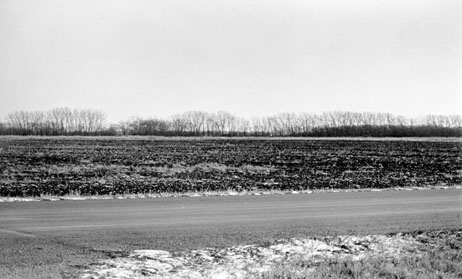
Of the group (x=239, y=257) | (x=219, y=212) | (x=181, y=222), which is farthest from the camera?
(x=219, y=212)

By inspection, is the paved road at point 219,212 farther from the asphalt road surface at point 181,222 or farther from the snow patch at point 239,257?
the snow patch at point 239,257

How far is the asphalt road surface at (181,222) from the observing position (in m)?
8.02

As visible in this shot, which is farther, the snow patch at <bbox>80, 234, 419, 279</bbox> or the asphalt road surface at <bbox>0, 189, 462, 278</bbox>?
the asphalt road surface at <bbox>0, 189, 462, 278</bbox>

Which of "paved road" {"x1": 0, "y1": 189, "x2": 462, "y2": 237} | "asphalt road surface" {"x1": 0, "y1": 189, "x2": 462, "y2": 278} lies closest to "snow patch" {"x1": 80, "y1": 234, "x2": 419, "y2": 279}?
"asphalt road surface" {"x1": 0, "y1": 189, "x2": 462, "y2": 278}

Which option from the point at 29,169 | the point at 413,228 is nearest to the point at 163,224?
the point at 413,228

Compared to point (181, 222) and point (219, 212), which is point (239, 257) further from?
point (219, 212)

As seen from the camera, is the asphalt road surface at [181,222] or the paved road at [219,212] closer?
the asphalt road surface at [181,222]

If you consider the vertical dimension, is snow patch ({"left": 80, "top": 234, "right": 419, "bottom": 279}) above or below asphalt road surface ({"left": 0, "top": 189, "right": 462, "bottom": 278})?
below

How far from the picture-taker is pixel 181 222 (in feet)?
35.0

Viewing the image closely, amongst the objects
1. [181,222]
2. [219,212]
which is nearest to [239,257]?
[181,222]

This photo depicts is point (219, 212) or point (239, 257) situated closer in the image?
point (239, 257)

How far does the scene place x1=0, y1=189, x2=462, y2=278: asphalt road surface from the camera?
316 inches

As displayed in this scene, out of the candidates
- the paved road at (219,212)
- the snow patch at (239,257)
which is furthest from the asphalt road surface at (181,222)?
the snow patch at (239,257)

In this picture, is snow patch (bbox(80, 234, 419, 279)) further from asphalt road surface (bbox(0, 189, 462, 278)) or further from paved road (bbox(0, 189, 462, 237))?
paved road (bbox(0, 189, 462, 237))
